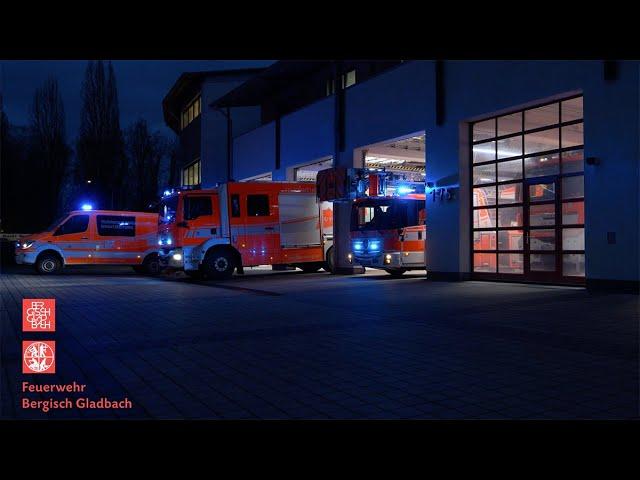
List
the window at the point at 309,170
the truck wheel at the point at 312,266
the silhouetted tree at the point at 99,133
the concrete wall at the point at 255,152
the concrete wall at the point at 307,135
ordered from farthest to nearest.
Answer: the silhouetted tree at the point at 99,133, the concrete wall at the point at 255,152, the window at the point at 309,170, the concrete wall at the point at 307,135, the truck wheel at the point at 312,266

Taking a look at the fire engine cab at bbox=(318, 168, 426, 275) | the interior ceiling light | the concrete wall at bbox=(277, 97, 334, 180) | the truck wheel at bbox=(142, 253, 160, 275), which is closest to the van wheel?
the truck wheel at bbox=(142, 253, 160, 275)

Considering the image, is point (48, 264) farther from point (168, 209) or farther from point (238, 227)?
point (238, 227)

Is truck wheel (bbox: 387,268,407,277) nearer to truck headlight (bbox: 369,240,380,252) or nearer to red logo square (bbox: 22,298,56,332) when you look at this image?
truck headlight (bbox: 369,240,380,252)

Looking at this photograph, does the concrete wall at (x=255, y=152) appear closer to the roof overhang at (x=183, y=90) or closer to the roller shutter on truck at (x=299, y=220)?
the roof overhang at (x=183, y=90)

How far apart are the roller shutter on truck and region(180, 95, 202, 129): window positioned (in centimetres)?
1739

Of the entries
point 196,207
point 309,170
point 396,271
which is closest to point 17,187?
point 309,170

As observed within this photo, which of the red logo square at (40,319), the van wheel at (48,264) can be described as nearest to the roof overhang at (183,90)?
the van wheel at (48,264)

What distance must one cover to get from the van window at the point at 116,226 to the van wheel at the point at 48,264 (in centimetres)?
179

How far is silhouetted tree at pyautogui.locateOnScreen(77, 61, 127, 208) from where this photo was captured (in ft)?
152

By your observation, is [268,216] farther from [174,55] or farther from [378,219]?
[174,55]

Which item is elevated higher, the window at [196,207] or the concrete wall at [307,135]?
the concrete wall at [307,135]

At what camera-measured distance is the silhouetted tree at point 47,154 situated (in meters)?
42.7

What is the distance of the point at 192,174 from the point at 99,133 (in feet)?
42.0

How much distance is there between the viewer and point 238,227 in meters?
18.4
